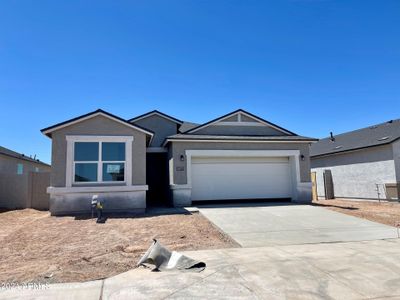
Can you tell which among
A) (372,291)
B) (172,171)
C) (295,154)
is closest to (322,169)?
(295,154)

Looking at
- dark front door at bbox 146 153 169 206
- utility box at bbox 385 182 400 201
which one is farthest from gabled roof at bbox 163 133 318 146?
utility box at bbox 385 182 400 201

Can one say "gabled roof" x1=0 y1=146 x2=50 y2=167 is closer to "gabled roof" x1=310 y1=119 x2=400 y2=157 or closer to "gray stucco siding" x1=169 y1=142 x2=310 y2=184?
"gray stucco siding" x1=169 y1=142 x2=310 y2=184

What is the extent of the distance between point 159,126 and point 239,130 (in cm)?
667

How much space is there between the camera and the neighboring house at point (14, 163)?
23802mm

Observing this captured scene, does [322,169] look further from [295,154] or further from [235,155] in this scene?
[235,155]

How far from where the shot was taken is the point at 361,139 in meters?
21.9

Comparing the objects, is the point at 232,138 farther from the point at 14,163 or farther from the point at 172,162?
the point at 14,163

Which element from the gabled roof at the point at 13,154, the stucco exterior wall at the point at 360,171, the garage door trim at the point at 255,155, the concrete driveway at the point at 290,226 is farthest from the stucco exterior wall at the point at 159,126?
the stucco exterior wall at the point at 360,171

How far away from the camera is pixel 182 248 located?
7238 millimetres

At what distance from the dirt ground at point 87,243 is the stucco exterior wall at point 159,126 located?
994 cm

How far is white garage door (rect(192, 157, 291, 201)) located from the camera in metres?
16.0

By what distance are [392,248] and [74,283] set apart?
722 centimetres

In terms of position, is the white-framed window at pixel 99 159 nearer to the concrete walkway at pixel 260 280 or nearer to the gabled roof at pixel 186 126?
the concrete walkway at pixel 260 280

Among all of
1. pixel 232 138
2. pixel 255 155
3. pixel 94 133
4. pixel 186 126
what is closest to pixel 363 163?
pixel 255 155
